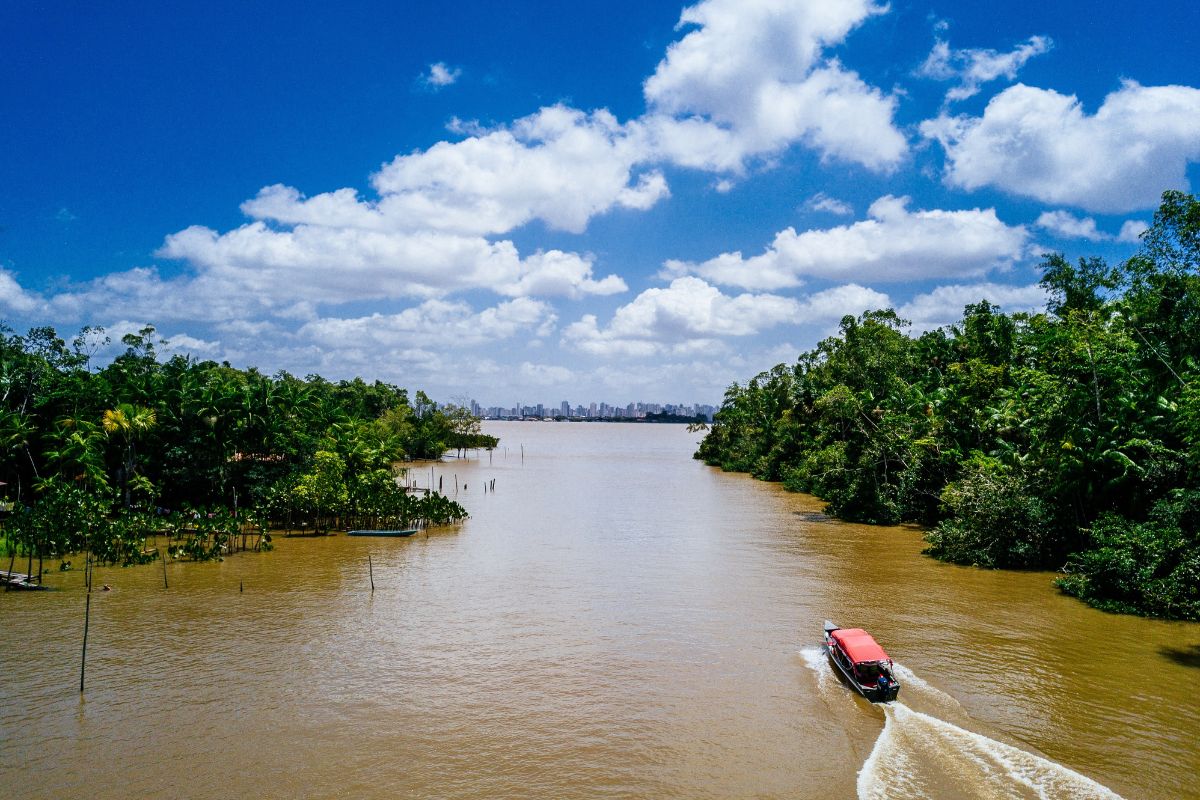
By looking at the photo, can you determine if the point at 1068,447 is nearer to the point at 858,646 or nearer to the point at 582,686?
the point at 858,646

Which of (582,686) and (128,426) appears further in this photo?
(128,426)

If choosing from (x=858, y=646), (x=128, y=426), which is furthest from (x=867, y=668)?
(x=128, y=426)

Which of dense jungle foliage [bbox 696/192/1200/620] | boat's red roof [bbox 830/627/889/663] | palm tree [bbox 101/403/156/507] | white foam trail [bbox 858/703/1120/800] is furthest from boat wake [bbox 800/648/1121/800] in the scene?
palm tree [bbox 101/403/156/507]

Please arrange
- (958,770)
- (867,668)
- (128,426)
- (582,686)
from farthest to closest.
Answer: (128,426) → (582,686) → (867,668) → (958,770)

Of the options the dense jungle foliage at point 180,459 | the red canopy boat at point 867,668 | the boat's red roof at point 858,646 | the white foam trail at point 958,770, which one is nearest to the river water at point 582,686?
the white foam trail at point 958,770

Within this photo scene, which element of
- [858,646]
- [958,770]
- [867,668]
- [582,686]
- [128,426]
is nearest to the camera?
[958,770]

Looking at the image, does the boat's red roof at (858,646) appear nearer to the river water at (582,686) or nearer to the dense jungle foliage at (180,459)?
the river water at (582,686)

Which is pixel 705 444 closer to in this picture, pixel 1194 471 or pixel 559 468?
pixel 559 468

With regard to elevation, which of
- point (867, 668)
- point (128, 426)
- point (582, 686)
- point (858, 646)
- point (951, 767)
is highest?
point (128, 426)
